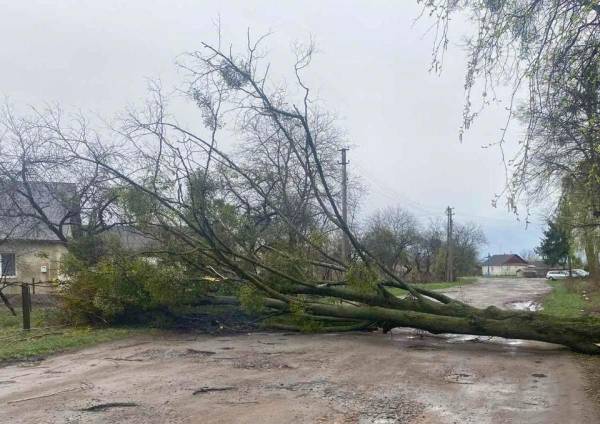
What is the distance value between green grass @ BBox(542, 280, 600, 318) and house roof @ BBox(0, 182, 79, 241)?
14.5 m

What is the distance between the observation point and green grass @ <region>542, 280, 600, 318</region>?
17.6 meters

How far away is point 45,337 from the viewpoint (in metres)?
11.9

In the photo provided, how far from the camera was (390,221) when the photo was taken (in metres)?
61.6

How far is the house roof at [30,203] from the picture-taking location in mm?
18406

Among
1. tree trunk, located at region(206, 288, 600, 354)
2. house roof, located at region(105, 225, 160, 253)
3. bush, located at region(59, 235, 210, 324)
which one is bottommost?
tree trunk, located at region(206, 288, 600, 354)

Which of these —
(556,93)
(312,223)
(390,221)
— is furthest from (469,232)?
(556,93)

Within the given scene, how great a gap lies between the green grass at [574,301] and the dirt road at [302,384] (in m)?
4.26

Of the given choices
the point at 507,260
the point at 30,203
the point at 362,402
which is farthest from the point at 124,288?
the point at 507,260

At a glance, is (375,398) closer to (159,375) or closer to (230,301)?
(159,375)

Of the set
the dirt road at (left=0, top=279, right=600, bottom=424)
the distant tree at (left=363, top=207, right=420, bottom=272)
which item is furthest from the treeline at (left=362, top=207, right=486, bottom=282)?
the dirt road at (left=0, top=279, right=600, bottom=424)

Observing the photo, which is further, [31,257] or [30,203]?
[31,257]

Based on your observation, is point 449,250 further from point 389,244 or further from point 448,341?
point 448,341

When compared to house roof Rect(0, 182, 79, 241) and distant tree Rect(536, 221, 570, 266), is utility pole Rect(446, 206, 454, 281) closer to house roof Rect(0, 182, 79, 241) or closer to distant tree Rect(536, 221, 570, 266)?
distant tree Rect(536, 221, 570, 266)

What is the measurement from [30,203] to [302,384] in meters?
15.4
